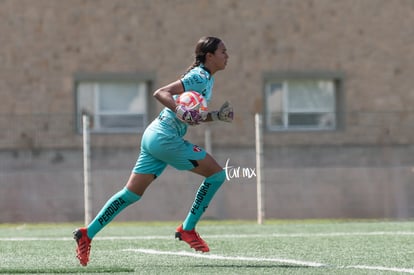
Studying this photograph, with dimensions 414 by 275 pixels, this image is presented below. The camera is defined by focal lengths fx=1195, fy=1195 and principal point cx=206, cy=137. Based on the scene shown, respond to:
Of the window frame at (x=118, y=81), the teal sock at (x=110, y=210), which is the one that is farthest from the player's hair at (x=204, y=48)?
the window frame at (x=118, y=81)

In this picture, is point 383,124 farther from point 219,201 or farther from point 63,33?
point 63,33

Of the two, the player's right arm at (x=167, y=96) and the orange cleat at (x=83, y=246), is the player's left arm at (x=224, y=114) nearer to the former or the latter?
the player's right arm at (x=167, y=96)

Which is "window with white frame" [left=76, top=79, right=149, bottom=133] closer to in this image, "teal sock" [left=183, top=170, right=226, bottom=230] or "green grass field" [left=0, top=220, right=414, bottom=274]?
"green grass field" [left=0, top=220, right=414, bottom=274]

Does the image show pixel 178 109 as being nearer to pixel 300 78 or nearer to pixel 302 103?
pixel 300 78

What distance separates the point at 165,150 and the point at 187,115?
0.46 metres

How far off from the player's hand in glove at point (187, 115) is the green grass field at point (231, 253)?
3.88 feet

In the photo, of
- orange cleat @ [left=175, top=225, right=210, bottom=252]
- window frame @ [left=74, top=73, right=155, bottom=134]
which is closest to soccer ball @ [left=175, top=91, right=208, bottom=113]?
orange cleat @ [left=175, top=225, right=210, bottom=252]

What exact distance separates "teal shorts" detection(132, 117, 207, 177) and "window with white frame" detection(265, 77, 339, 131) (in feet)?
57.8

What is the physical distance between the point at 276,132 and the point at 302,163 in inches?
86.5

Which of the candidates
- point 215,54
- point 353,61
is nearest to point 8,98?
point 353,61

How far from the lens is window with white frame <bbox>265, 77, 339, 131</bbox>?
2777 centimetres

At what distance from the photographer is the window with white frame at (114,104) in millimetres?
27516

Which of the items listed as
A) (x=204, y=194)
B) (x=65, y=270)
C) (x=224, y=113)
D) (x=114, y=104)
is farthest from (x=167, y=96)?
(x=114, y=104)

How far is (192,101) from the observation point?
32.2 ft
